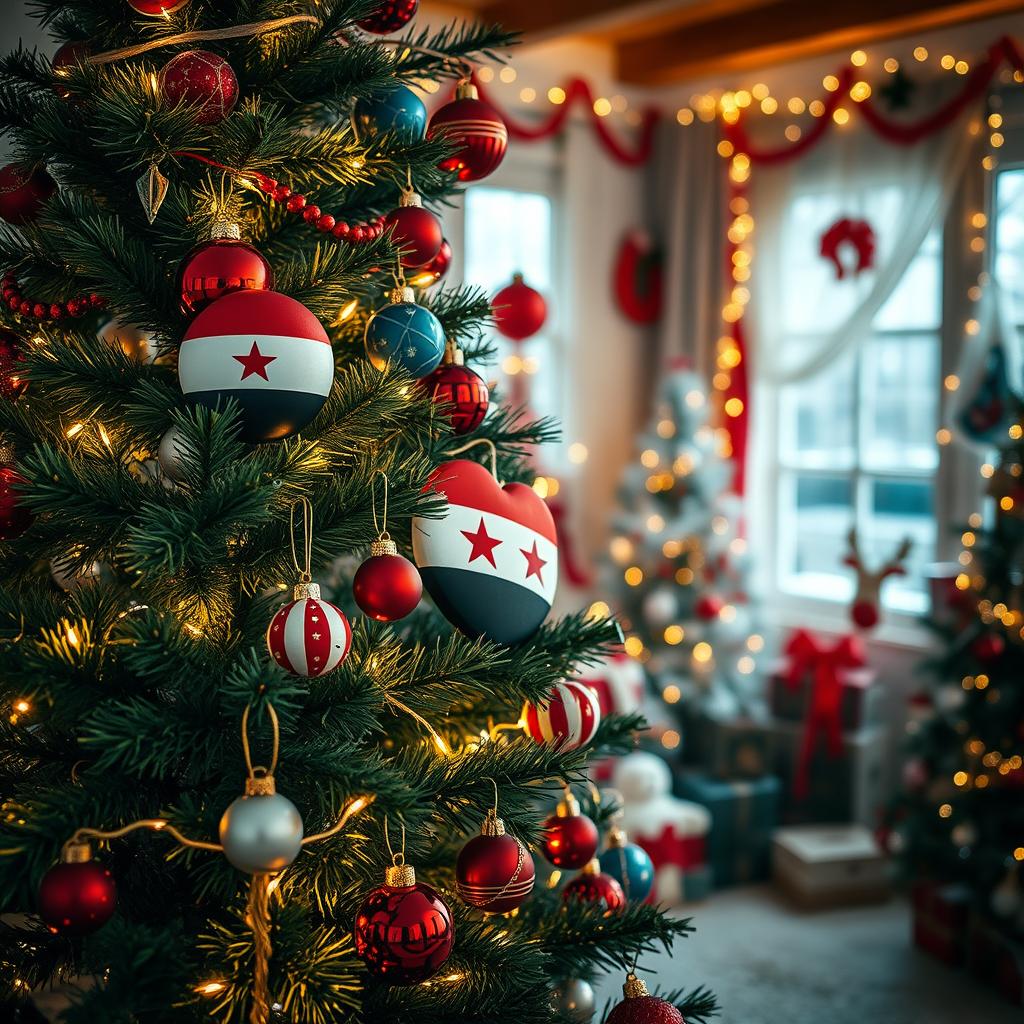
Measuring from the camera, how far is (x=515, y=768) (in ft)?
3.58

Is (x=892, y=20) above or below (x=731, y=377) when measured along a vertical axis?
above

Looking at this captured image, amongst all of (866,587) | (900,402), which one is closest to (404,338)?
(866,587)

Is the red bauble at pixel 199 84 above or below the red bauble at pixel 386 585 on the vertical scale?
above

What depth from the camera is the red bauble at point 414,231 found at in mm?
1171

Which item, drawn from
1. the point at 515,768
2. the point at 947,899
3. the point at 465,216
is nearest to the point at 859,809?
the point at 947,899

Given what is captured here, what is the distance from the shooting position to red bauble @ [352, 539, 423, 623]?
1026 mm

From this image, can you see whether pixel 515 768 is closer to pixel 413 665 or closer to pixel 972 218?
pixel 413 665

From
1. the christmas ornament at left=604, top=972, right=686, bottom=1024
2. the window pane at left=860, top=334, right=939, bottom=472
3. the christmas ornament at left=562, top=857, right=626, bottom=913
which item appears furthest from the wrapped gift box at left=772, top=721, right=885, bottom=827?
the christmas ornament at left=604, top=972, right=686, bottom=1024

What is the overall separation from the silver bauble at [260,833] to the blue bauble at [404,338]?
452 millimetres

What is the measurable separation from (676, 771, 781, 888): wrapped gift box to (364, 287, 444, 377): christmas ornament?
276cm

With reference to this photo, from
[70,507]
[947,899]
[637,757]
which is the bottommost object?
[947,899]

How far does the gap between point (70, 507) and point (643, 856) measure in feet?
2.68

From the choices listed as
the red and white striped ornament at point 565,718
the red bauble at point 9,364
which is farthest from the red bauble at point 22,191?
the red and white striped ornament at point 565,718

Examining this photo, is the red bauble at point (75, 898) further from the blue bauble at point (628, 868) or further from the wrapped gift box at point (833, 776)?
the wrapped gift box at point (833, 776)
